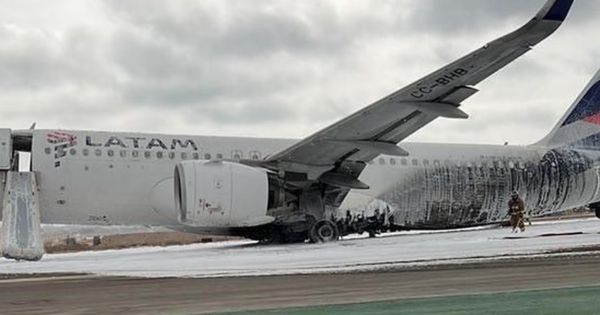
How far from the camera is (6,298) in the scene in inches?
425

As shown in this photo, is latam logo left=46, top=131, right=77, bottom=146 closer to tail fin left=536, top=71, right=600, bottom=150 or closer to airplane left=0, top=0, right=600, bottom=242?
airplane left=0, top=0, right=600, bottom=242

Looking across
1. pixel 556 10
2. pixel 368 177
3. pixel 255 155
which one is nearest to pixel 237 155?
pixel 255 155

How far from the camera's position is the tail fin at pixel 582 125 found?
2888cm

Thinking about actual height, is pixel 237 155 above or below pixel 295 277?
above

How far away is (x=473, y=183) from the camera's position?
84.4ft

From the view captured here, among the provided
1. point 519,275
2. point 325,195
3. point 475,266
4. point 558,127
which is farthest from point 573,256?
point 558,127

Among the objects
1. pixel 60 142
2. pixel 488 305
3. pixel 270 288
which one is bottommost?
pixel 488 305

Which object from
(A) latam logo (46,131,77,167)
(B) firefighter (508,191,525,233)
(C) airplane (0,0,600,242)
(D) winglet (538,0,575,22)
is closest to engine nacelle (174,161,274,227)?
(C) airplane (0,0,600,242)

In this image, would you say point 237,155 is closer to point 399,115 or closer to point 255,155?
point 255,155

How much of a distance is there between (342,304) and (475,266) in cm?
507

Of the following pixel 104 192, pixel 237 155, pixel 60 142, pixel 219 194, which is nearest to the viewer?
pixel 219 194

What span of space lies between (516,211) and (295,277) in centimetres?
1443

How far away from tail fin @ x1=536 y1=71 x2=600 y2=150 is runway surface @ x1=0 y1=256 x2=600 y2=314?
1562 cm

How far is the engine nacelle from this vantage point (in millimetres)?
19641
